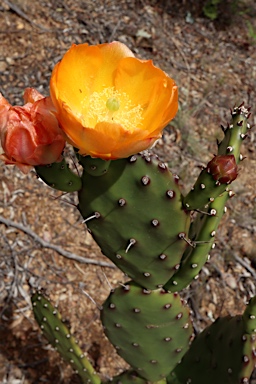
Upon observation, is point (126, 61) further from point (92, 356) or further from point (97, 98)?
point (92, 356)

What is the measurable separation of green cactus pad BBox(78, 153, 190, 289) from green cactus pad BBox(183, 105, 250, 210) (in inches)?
1.8

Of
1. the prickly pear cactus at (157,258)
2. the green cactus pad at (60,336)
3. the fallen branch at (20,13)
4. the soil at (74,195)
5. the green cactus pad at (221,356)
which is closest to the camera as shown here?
the prickly pear cactus at (157,258)

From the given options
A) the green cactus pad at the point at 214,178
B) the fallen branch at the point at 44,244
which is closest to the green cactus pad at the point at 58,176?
the green cactus pad at the point at 214,178

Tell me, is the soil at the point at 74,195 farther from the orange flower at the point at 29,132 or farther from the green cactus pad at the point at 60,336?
the orange flower at the point at 29,132

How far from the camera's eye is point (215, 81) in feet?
11.1

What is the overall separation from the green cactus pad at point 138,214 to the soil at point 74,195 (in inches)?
15.4

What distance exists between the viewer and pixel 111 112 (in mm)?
858

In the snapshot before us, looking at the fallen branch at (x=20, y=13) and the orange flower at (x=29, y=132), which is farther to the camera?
the fallen branch at (x=20, y=13)

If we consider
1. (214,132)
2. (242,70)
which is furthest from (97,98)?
(242,70)

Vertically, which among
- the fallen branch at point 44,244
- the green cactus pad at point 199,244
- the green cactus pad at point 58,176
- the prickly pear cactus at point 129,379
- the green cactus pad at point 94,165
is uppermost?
the green cactus pad at point 94,165

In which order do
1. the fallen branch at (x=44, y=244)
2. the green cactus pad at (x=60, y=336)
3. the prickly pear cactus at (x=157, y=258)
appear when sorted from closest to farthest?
the prickly pear cactus at (x=157, y=258), the green cactus pad at (x=60, y=336), the fallen branch at (x=44, y=244)

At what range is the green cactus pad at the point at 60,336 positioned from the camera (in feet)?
4.97

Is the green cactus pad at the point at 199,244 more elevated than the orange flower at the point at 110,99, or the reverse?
the orange flower at the point at 110,99

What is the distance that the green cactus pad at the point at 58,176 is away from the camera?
2.99ft
